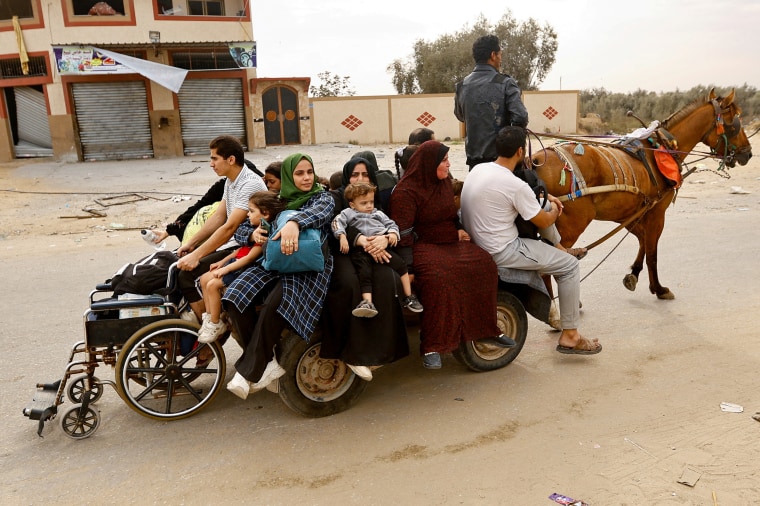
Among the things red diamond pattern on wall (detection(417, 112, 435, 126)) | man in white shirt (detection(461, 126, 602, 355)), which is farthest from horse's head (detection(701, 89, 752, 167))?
red diamond pattern on wall (detection(417, 112, 435, 126))

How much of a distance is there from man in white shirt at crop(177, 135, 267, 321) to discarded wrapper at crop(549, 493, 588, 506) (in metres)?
2.52

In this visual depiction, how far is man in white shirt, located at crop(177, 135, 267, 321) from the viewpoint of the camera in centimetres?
419

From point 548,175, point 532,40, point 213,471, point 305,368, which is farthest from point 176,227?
point 532,40

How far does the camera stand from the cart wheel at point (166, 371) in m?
3.89

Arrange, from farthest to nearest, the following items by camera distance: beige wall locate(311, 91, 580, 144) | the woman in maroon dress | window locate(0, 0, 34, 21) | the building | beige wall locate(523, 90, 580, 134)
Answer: beige wall locate(523, 90, 580, 134) → beige wall locate(311, 91, 580, 144) → window locate(0, 0, 34, 21) → the building → the woman in maroon dress

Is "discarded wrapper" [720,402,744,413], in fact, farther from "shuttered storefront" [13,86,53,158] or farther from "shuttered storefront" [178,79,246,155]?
"shuttered storefront" [13,86,53,158]

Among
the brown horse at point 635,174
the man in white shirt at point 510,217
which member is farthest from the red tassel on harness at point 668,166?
the man in white shirt at point 510,217

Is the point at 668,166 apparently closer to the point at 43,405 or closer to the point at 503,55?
the point at 43,405

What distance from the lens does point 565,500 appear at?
122 inches

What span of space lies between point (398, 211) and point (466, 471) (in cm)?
184

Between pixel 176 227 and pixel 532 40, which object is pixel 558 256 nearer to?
pixel 176 227

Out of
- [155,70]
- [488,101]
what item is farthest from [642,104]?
[488,101]

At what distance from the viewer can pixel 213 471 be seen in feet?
11.4

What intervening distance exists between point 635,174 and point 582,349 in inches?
83.3
